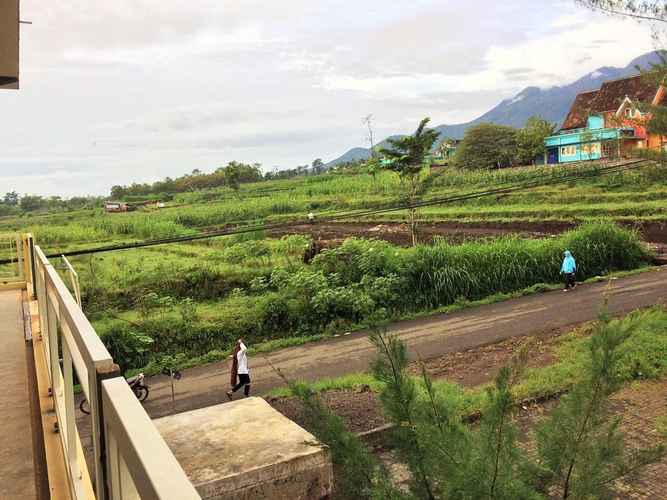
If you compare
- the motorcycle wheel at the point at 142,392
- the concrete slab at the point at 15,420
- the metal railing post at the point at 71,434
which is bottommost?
the motorcycle wheel at the point at 142,392

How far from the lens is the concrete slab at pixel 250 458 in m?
4.03

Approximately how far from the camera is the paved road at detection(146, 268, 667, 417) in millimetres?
9273

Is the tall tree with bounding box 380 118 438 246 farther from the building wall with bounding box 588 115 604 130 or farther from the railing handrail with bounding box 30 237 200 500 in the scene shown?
the building wall with bounding box 588 115 604 130

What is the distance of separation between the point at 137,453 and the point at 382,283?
12.8 metres

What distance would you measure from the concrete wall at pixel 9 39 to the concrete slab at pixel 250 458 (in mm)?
3341

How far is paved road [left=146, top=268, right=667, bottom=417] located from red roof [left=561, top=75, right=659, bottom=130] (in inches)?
1086

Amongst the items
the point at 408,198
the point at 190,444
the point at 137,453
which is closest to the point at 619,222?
the point at 408,198

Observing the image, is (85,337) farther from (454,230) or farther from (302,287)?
(454,230)

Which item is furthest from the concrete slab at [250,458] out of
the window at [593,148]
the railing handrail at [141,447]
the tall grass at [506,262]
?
the window at [593,148]

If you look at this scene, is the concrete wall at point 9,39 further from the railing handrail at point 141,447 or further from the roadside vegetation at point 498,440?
the railing handrail at point 141,447

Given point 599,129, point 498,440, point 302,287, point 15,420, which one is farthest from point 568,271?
point 599,129

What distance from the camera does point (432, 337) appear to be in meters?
11.2

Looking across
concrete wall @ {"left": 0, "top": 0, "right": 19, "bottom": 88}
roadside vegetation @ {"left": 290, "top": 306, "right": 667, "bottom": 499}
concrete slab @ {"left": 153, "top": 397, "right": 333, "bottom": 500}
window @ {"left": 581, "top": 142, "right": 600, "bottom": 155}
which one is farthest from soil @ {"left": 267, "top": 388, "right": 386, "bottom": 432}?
window @ {"left": 581, "top": 142, "right": 600, "bottom": 155}

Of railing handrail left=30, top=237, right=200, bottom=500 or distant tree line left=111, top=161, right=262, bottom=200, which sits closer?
railing handrail left=30, top=237, right=200, bottom=500
